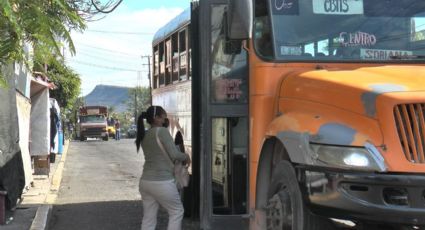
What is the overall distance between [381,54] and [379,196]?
166 centimetres

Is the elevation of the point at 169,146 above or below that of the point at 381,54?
below

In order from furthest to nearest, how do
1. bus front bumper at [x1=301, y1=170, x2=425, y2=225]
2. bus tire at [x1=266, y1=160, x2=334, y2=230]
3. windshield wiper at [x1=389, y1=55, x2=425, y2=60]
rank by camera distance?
windshield wiper at [x1=389, y1=55, x2=425, y2=60]
bus tire at [x1=266, y1=160, x2=334, y2=230]
bus front bumper at [x1=301, y1=170, x2=425, y2=225]

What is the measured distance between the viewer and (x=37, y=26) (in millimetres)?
3260

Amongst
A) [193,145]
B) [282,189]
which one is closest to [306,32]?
[282,189]

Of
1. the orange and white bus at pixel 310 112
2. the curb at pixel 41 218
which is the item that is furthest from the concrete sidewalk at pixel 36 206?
the orange and white bus at pixel 310 112

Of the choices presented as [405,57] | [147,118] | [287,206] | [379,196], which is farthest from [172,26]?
[379,196]

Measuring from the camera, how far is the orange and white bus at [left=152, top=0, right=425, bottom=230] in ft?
12.9

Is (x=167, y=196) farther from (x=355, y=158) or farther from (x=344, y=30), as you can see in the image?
(x=355, y=158)

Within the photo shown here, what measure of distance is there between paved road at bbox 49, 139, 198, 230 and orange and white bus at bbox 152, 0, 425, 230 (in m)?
2.04

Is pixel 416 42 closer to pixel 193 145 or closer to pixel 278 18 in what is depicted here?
pixel 278 18

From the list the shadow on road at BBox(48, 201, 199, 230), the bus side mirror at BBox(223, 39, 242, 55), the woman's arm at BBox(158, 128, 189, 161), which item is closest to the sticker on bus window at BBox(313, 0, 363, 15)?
the bus side mirror at BBox(223, 39, 242, 55)

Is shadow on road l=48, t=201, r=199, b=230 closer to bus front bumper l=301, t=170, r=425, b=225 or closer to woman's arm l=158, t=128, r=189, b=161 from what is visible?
woman's arm l=158, t=128, r=189, b=161

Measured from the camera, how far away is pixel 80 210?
10.3 metres

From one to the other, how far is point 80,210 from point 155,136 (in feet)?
13.9
